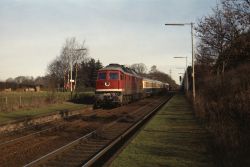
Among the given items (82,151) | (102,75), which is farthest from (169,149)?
(102,75)

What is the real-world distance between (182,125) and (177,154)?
24.4ft

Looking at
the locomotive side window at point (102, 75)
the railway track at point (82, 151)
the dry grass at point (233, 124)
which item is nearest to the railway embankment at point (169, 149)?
the dry grass at point (233, 124)

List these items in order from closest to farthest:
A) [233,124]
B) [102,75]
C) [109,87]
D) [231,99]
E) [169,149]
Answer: [169,149], [233,124], [231,99], [109,87], [102,75]

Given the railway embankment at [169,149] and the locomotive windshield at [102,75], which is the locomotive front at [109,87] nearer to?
the locomotive windshield at [102,75]

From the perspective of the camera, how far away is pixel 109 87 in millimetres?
32656

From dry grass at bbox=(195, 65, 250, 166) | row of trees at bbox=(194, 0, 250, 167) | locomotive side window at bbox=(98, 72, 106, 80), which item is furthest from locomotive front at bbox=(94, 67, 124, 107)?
dry grass at bbox=(195, 65, 250, 166)

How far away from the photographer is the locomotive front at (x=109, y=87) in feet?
106

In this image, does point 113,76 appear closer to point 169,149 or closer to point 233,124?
point 233,124

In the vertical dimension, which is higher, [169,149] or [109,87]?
[109,87]

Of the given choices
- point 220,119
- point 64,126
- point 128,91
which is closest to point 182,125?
point 220,119

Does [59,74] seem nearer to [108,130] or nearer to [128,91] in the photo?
[128,91]

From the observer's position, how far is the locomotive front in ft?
106

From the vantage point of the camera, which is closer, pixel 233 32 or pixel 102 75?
pixel 233 32

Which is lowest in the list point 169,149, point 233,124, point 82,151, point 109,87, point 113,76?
point 82,151
